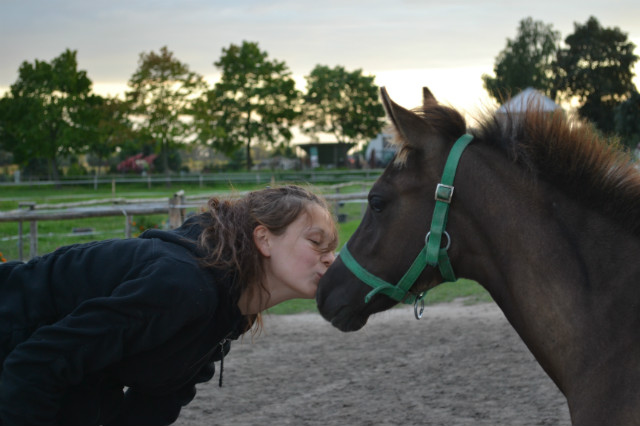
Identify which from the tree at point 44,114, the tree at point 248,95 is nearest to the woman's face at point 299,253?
the tree at point 44,114

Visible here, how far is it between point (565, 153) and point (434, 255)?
0.62 m

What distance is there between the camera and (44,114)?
123 feet

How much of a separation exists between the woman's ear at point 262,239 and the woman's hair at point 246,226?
0.02 m

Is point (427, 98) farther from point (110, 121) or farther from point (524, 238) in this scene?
point (110, 121)

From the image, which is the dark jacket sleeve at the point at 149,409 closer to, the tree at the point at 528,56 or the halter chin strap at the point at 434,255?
the halter chin strap at the point at 434,255

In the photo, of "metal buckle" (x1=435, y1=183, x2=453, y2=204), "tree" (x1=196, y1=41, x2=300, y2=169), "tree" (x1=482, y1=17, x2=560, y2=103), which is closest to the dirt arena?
"metal buckle" (x1=435, y1=183, x2=453, y2=204)

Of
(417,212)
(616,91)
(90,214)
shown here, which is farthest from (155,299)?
(616,91)

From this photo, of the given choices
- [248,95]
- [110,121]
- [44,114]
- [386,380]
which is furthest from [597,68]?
[386,380]

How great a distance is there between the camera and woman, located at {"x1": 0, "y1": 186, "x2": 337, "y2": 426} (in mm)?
2164

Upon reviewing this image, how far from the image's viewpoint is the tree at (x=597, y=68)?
40469 millimetres

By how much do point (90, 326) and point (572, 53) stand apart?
52.0 metres

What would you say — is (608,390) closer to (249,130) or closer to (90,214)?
(90,214)

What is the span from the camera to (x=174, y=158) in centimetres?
5416

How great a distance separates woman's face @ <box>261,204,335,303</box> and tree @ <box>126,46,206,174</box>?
39.2m
